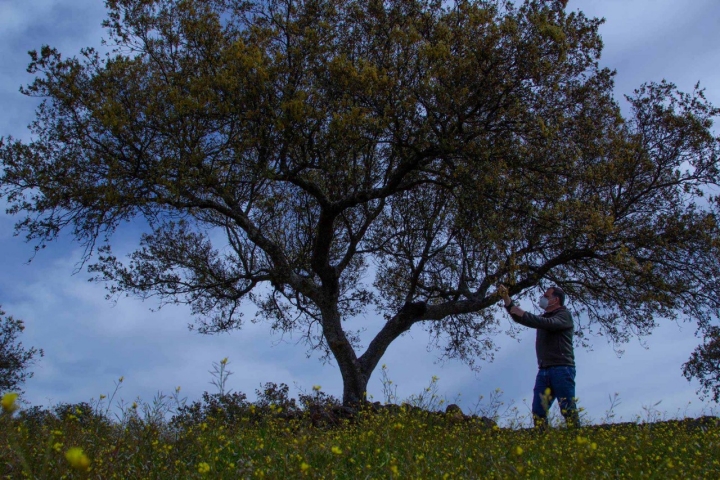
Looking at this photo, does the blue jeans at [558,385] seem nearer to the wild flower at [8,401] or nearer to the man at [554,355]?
the man at [554,355]

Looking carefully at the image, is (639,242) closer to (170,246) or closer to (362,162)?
(362,162)

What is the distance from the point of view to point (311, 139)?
46.6ft

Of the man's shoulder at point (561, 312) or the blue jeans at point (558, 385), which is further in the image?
the man's shoulder at point (561, 312)

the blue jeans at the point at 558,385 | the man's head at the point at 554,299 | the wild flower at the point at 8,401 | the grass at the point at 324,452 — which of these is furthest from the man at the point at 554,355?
the wild flower at the point at 8,401

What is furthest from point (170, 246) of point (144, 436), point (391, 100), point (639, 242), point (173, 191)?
point (639, 242)

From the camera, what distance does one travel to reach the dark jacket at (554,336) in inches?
404

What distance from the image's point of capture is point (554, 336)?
10.4 metres

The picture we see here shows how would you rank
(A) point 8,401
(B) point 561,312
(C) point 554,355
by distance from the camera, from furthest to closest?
(B) point 561,312 < (C) point 554,355 < (A) point 8,401

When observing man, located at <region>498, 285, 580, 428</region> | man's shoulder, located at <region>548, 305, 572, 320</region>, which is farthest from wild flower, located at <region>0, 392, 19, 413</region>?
man's shoulder, located at <region>548, 305, 572, 320</region>

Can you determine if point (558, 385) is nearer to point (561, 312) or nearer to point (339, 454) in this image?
point (561, 312)

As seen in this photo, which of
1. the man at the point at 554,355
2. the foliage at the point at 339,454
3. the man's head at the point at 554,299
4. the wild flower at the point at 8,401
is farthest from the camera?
the man's head at the point at 554,299

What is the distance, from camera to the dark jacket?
10258mm

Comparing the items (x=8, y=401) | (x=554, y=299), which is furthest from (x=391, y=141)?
(x=8, y=401)

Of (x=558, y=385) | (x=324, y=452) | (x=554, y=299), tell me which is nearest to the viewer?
(x=324, y=452)
